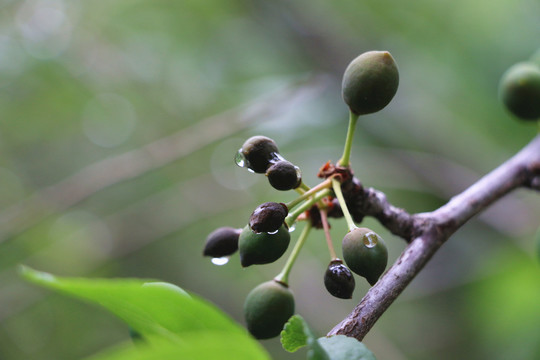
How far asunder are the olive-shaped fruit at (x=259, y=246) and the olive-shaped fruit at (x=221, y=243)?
201 millimetres

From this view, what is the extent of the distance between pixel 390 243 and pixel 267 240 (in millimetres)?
3485

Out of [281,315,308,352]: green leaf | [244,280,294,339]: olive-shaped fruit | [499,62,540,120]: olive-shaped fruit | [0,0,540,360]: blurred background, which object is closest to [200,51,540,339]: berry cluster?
[244,280,294,339]: olive-shaped fruit

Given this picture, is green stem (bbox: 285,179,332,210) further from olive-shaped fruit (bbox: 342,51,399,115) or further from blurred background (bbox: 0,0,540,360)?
blurred background (bbox: 0,0,540,360)

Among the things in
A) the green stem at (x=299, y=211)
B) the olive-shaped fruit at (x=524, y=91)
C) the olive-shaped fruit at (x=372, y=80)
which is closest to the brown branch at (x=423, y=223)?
the olive-shaped fruit at (x=524, y=91)

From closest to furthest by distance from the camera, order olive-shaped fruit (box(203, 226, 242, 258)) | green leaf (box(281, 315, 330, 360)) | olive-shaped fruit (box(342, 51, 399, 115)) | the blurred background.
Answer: green leaf (box(281, 315, 330, 360)) → olive-shaped fruit (box(342, 51, 399, 115)) → olive-shaped fruit (box(203, 226, 242, 258)) → the blurred background

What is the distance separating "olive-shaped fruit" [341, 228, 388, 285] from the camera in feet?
4.04

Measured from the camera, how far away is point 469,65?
454 cm

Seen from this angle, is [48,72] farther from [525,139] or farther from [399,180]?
[525,139]

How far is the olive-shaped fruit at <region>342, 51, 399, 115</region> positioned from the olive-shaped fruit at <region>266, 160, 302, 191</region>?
0.89 feet

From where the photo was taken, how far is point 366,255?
1.23 metres

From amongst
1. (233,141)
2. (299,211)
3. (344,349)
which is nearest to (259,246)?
(299,211)

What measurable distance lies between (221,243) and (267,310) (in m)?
0.23

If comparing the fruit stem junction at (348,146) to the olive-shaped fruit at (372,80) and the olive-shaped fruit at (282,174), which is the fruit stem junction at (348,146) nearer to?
the olive-shaped fruit at (372,80)

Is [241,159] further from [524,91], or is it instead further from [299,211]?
[524,91]
